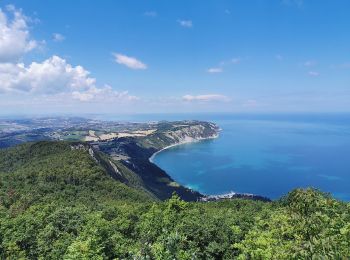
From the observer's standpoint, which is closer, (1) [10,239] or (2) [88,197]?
(1) [10,239]

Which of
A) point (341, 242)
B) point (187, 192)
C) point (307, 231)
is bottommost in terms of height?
point (187, 192)

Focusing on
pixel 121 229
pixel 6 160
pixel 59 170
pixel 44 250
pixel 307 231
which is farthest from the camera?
pixel 6 160

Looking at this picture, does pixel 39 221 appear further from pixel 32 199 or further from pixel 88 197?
pixel 88 197

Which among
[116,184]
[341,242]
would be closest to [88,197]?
[116,184]

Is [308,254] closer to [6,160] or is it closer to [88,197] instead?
[88,197]

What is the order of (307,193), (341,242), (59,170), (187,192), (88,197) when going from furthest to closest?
(187,192), (59,170), (88,197), (341,242), (307,193)

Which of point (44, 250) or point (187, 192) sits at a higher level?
point (44, 250)

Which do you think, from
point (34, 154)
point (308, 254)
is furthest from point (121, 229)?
point (34, 154)
